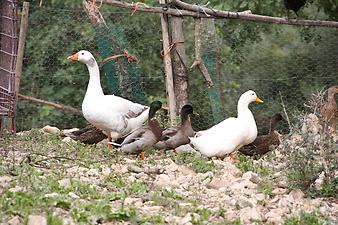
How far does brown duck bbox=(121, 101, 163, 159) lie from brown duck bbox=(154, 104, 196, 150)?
216mm

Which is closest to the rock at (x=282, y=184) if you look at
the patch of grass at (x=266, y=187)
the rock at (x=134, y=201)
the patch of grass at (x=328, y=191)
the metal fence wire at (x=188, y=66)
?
the patch of grass at (x=266, y=187)

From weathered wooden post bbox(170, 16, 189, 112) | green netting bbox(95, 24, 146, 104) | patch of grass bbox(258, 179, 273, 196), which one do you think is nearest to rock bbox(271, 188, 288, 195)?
patch of grass bbox(258, 179, 273, 196)

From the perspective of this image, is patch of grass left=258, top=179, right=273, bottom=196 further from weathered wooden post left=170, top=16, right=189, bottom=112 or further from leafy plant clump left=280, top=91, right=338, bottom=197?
weathered wooden post left=170, top=16, right=189, bottom=112

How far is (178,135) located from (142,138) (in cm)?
51

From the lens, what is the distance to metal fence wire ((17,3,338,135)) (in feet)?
39.9

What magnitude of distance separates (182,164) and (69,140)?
2036 mm

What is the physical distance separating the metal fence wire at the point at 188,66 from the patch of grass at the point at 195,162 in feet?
7.07

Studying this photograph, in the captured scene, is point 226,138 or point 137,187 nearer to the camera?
point 137,187

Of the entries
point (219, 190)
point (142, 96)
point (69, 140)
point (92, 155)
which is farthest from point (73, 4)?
point (219, 190)

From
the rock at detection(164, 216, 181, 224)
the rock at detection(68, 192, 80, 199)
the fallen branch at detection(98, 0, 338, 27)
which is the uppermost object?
the fallen branch at detection(98, 0, 338, 27)

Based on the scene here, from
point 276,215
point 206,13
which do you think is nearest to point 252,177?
point 276,215

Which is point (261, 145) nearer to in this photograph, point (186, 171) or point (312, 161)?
point (186, 171)

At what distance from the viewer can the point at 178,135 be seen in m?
9.76

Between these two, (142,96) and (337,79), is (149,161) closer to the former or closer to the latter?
(142,96)
